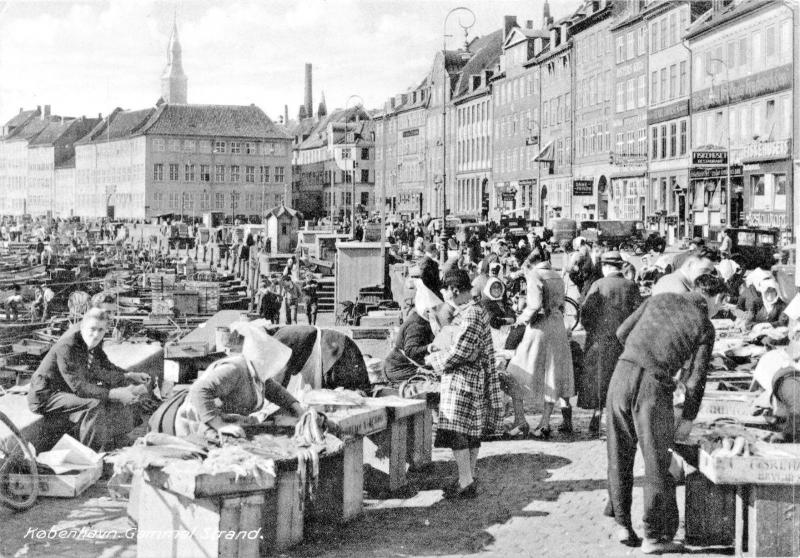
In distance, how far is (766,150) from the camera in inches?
1277

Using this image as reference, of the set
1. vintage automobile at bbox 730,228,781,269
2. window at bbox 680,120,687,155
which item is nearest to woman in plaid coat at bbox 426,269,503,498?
vintage automobile at bbox 730,228,781,269

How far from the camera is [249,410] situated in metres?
6.82

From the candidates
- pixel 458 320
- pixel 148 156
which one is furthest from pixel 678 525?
pixel 148 156

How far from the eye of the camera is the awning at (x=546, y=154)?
38.2 metres

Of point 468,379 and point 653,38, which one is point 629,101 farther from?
point 468,379

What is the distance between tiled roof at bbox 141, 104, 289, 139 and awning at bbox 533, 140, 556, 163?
54.6 meters

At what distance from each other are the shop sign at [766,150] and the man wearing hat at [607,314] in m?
23.6

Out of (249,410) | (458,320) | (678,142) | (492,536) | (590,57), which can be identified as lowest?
(492,536)

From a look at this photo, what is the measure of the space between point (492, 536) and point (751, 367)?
478 centimetres

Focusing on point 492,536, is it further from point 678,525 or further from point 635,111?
point 635,111

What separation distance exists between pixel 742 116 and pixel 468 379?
30.7 meters

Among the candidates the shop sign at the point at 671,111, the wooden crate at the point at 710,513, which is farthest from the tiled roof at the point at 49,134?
the wooden crate at the point at 710,513

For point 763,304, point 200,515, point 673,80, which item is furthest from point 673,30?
point 200,515

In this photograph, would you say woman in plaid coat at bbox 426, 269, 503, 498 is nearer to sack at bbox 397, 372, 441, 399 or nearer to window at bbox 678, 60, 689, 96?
sack at bbox 397, 372, 441, 399
